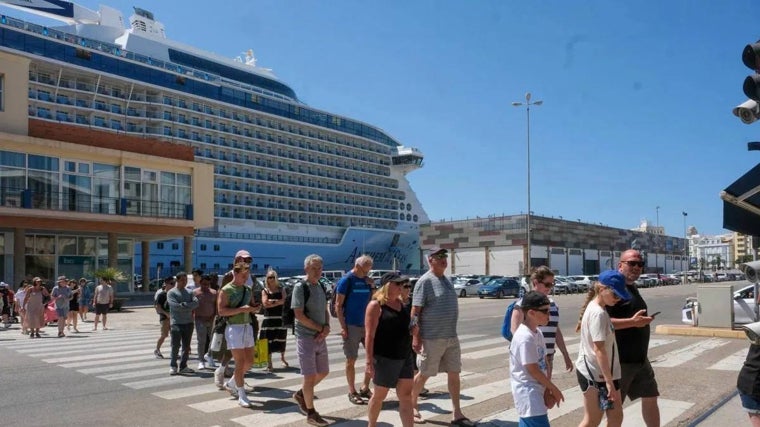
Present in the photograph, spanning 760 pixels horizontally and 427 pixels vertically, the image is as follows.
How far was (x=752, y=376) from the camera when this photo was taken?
3857 millimetres

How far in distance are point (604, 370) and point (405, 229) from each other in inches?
3309

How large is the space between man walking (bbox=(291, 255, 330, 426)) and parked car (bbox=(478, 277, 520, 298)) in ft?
100

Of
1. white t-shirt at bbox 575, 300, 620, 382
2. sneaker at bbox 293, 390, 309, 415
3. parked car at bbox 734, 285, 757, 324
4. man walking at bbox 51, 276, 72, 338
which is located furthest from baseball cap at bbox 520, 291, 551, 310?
man walking at bbox 51, 276, 72, 338

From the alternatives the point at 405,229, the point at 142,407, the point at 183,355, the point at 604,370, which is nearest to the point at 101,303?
the point at 183,355

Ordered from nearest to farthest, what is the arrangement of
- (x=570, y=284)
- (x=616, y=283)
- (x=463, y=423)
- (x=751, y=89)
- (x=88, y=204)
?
(x=751, y=89), (x=616, y=283), (x=463, y=423), (x=88, y=204), (x=570, y=284)

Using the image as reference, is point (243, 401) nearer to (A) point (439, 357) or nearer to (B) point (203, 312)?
(A) point (439, 357)

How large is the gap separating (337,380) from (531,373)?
490 centimetres

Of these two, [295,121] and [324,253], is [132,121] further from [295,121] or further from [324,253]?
[324,253]

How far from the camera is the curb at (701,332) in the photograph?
13.3 metres

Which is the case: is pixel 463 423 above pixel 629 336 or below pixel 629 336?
below

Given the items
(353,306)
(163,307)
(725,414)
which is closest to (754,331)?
(725,414)

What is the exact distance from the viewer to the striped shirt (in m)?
6.05

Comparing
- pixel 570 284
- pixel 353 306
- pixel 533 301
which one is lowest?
pixel 570 284

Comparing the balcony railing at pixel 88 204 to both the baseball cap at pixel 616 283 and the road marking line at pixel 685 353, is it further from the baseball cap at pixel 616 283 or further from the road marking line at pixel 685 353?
the baseball cap at pixel 616 283
